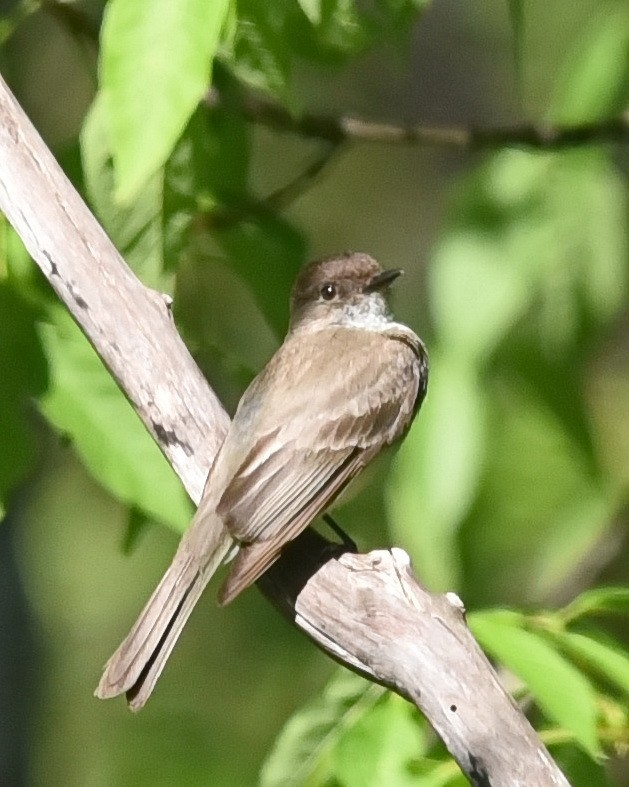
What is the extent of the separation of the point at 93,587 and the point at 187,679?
659 millimetres

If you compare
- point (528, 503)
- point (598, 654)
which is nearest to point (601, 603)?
point (598, 654)

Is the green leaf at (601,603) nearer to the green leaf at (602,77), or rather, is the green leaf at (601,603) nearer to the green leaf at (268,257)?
the green leaf at (268,257)

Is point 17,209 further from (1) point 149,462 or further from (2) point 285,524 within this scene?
(2) point 285,524

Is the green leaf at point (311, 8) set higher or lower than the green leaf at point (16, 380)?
higher

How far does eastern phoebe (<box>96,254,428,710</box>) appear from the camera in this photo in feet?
9.72

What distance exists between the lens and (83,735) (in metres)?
7.41

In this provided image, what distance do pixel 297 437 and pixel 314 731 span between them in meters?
0.77

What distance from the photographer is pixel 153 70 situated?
2.26 metres

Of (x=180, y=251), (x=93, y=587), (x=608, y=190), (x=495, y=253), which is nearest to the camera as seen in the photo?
(x=180, y=251)

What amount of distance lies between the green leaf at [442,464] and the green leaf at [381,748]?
0.68 metres

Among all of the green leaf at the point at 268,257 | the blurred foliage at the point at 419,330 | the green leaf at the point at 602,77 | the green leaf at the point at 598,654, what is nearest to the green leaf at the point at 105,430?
the blurred foliage at the point at 419,330

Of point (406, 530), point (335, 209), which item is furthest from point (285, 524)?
point (335, 209)

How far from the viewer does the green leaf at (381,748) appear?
2516 millimetres

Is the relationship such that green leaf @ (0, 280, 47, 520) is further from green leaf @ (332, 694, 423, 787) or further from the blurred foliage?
green leaf @ (332, 694, 423, 787)
